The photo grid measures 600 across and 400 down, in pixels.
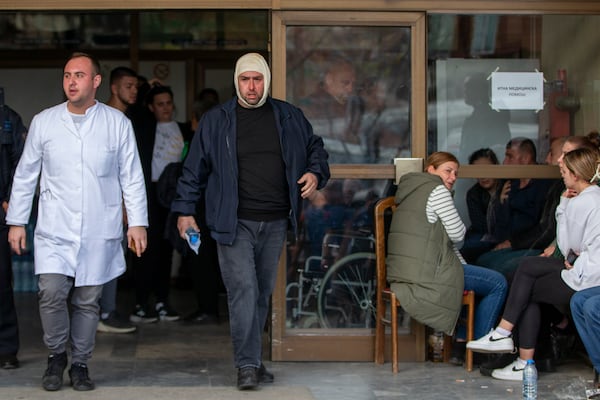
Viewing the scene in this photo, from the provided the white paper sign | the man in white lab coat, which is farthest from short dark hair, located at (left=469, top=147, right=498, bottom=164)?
A: the man in white lab coat

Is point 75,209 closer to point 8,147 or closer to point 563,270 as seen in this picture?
point 8,147

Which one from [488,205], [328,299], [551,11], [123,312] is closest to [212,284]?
[123,312]

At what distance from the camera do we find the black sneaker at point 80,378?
645 cm

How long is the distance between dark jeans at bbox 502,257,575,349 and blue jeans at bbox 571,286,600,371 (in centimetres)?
37

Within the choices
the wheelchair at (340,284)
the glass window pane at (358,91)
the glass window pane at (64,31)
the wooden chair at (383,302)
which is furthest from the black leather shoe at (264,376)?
the glass window pane at (64,31)

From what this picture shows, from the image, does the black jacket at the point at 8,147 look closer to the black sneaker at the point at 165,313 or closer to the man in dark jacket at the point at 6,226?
the man in dark jacket at the point at 6,226

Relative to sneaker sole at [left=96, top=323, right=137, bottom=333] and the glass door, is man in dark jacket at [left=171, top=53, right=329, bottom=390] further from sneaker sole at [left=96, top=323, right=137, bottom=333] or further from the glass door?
sneaker sole at [left=96, top=323, right=137, bottom=333]

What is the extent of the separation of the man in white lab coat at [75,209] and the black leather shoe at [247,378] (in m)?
0.81

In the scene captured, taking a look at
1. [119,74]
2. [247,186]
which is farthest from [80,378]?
[119,74]

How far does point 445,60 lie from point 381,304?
1592 millimetres

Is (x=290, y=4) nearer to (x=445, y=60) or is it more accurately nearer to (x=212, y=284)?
(x=445, y=60)

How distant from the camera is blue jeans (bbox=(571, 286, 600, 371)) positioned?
6.27 metres

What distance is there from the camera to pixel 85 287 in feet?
21.1

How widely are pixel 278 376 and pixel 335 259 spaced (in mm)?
890
